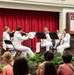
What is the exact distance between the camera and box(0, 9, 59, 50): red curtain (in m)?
13.4

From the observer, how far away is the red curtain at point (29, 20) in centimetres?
1340

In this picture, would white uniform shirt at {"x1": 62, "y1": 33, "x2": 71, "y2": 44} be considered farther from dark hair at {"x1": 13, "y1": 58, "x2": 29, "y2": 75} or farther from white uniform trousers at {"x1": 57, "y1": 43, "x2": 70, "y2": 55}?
dark hair at {"x1": 13, "y1": 58, "x2": 29, "y2": 75}

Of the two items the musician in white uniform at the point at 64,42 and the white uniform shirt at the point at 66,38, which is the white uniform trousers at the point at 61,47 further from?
the white uniform shirt at the point at 66,38

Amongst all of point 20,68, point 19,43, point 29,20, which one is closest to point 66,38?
point 19,43

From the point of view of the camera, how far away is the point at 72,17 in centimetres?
1399

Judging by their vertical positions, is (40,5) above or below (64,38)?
above

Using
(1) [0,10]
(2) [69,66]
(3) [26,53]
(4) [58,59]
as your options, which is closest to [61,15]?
(1) [0,10]

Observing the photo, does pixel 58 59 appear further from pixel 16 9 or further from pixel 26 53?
pixel 16 9

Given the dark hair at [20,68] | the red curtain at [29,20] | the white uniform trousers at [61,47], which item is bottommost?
the white uniform trousers at [61,47]

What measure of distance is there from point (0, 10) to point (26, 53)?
464 centimetres

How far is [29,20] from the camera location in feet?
46.3

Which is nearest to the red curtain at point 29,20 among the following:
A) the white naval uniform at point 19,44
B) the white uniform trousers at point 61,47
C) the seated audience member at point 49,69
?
the white uniform trousers at point 61,47

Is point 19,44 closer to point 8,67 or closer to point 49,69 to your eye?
point 8,67

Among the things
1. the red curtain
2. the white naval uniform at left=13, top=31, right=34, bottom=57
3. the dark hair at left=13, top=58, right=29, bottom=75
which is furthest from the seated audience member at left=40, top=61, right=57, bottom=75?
the red curtain
